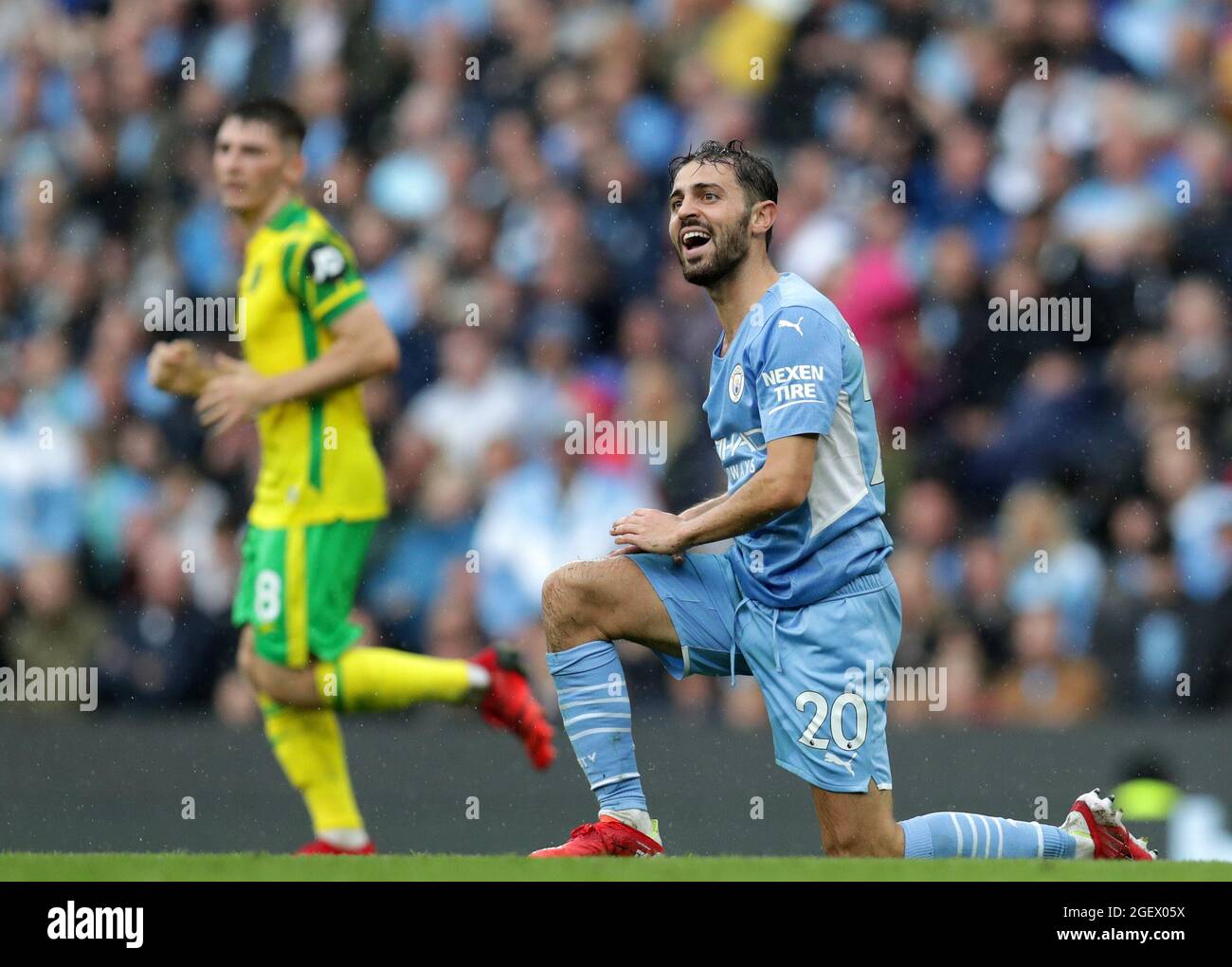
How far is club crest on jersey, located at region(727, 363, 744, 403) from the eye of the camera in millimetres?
5184

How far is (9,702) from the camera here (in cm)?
866

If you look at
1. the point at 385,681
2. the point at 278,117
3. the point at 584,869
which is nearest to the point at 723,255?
the point at 584,869

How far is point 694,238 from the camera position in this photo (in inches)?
206

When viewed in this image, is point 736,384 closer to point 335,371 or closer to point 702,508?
point 702,508

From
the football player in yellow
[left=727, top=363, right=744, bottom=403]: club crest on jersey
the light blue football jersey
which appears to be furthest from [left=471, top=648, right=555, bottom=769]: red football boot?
[left=727, top=363, right=744, bottom=403]: club crest on jersey

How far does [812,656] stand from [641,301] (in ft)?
13.2

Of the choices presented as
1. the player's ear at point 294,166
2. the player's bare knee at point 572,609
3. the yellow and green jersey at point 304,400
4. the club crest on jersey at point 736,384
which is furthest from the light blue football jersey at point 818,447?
the player's ear at point 294,166

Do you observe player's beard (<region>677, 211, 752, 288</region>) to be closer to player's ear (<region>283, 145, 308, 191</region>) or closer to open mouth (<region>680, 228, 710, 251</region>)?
open mouth (<region>680, 228, 710, 251</region>)

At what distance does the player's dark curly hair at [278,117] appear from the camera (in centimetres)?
682

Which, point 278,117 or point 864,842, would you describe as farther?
point 278,117

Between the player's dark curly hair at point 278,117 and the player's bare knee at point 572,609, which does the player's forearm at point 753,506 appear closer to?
the player's bare knee at point 572,609

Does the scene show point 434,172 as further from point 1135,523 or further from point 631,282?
point 1135,523
